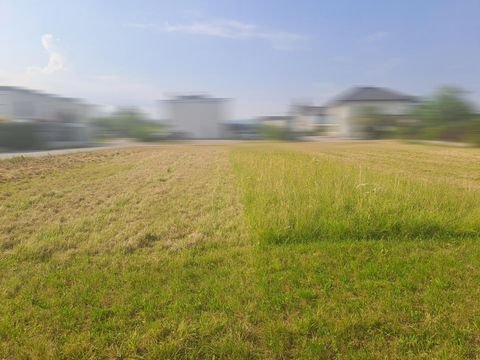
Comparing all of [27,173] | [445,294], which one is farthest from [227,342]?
[27,173]

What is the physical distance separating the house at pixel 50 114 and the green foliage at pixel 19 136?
476 mm

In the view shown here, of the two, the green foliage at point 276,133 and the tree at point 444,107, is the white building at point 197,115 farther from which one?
the tree at point 444,107

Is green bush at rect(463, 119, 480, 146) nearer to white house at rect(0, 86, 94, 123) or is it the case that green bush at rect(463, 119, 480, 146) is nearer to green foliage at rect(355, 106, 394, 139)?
green foliage at rect(355, 106, 394, 139)

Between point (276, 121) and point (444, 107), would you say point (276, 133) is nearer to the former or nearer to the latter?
point (276, 121)

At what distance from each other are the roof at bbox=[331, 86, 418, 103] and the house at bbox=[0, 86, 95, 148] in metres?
51.5

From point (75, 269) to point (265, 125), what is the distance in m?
56.8

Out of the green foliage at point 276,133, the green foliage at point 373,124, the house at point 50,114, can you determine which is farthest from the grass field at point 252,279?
the green foliage at point 373,124

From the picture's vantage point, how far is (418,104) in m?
59.8

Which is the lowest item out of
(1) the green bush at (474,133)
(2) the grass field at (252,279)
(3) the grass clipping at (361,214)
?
(2) the grass field at (252,279)

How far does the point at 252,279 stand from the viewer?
11.5ft

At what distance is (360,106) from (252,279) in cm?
6659

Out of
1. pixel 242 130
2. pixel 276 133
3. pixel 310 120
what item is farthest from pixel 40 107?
pixel 310 120

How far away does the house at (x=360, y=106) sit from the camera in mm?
57969

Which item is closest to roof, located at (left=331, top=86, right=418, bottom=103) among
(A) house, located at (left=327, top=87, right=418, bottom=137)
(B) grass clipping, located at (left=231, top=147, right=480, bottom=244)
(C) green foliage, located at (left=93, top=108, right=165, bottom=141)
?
(A) house, located at (left=327, top=87, right=418, bottom=137)
